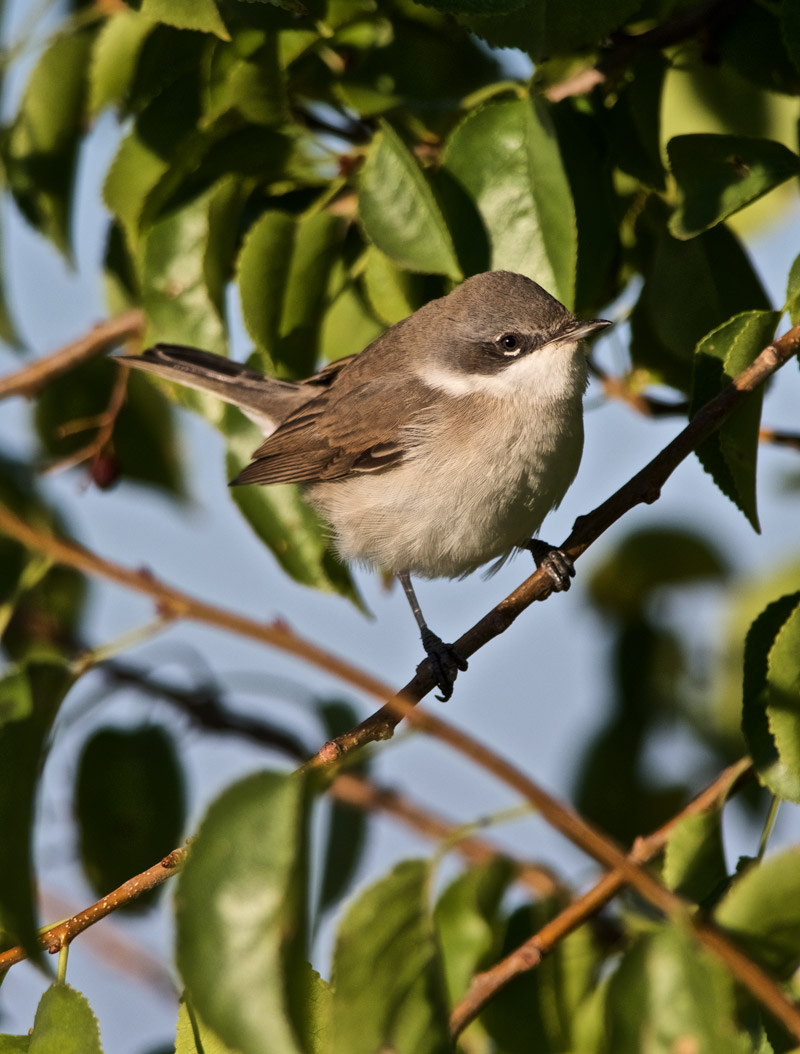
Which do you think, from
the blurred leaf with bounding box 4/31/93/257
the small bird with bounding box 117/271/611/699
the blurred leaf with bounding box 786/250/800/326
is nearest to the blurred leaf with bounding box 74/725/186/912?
the small bird with bounding box 117/271/611/699

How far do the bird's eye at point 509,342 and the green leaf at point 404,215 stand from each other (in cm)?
112

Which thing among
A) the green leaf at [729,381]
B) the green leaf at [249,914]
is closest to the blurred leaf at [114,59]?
the green leaf at [729,381]

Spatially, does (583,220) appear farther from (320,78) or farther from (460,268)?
(320,78)

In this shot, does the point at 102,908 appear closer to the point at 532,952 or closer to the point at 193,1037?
the point at 193,1037

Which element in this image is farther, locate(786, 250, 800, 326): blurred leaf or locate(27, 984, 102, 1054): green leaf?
locate(786, 250, 800, 326): blurred leaf

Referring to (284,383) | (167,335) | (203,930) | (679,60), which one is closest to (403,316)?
(167,335)

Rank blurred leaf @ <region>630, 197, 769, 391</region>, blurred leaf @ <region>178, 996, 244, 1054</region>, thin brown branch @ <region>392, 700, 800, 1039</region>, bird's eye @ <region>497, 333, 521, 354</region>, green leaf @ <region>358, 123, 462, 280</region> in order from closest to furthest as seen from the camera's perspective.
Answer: thin brown branch @ <region>392, 700, 800, 1039</region> < blurred leaf @ <region>178, 996, 244, 1054</region> < green leaf @ <region>358, 123, 462, 280</region> < blurred leaf @ <region>630, 197, 769, 391</region> < bird's eye @ <region>497, 333, 521, 354</region>

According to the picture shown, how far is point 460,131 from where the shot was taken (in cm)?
268

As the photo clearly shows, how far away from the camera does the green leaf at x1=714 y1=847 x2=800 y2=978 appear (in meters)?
1.78

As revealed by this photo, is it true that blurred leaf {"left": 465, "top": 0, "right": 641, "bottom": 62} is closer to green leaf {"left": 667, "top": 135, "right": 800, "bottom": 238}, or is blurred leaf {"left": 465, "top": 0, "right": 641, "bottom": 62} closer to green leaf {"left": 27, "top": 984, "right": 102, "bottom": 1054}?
green leaf {"left": 667, "top": 135, "right": 800, "bottom": 238}

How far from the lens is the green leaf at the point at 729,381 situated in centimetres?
229

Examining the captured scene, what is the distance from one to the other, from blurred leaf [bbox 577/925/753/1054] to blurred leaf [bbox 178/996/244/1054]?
2.48ft

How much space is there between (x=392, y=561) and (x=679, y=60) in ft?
5.78

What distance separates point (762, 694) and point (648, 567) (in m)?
1.71
